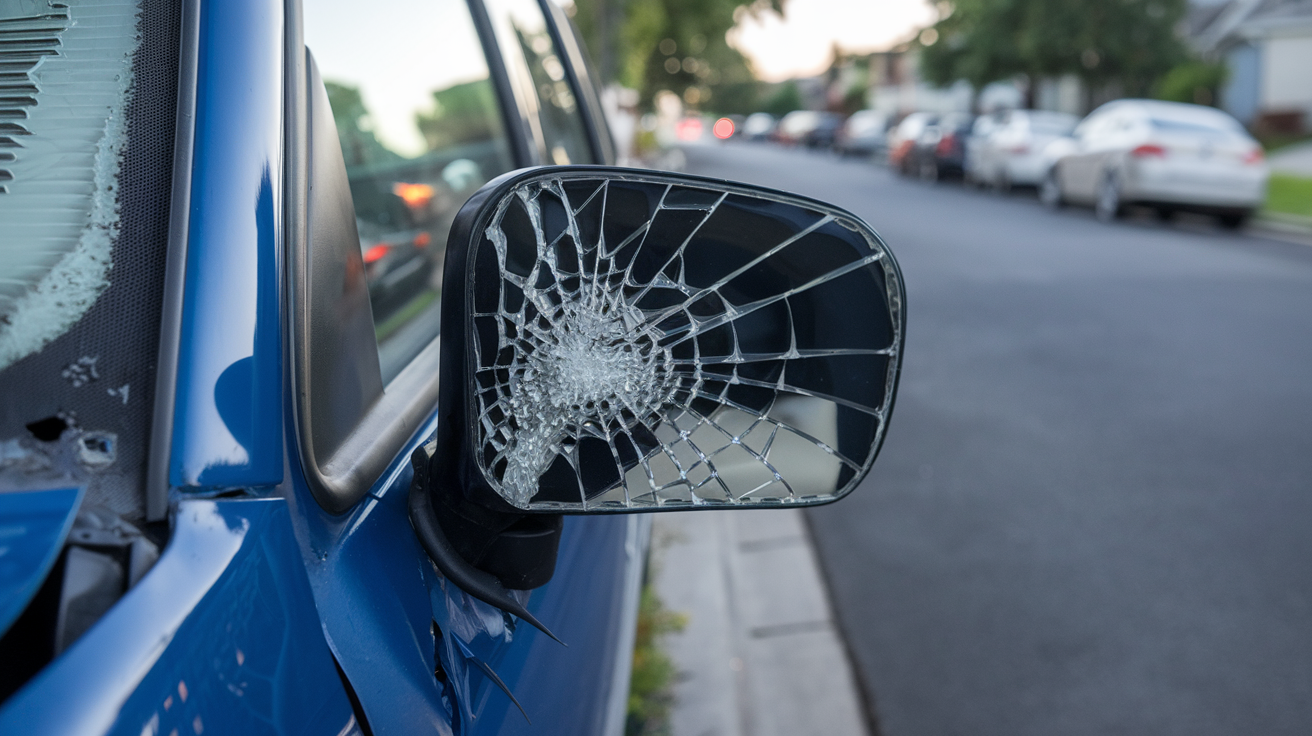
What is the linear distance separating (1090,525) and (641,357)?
145 inches

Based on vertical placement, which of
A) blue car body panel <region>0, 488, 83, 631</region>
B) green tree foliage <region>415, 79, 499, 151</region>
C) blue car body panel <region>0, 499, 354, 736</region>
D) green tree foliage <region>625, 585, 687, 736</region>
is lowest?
green tree foliage <region>625, 585, 687, 736</region>

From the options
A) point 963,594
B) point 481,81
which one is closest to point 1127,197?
point 963,594

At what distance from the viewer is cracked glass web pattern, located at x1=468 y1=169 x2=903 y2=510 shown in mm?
1066

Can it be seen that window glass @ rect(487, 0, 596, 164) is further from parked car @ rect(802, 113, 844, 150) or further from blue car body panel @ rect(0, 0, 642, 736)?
parked car @ rect(802, 113, 844, 150)

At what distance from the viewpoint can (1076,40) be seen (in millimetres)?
32188

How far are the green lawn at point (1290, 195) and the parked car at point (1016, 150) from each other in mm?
3489

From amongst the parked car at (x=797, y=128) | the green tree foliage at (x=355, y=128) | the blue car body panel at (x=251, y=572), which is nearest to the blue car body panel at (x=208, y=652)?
the blue car body panel at (x=251, y=572)

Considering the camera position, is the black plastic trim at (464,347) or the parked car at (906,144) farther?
the parked car at (906,144)

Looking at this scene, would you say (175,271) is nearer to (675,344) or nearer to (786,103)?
(675,344)

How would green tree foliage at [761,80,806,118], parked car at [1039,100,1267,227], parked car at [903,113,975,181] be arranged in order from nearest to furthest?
parked car at [1039,100,1267,227]
parked car at [903,113,975,181]
green tree foliage at [761,80,806,118]

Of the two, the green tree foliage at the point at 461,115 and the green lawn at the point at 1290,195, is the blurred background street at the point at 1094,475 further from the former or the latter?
the green tree foliage at the point at 461,115

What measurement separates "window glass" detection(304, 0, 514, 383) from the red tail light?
12.9 meters

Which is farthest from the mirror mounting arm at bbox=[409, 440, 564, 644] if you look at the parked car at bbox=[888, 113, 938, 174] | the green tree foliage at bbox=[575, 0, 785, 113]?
the parked car at bbox=[888, 113, 938, 174]

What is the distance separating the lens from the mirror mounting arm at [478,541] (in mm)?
1059
